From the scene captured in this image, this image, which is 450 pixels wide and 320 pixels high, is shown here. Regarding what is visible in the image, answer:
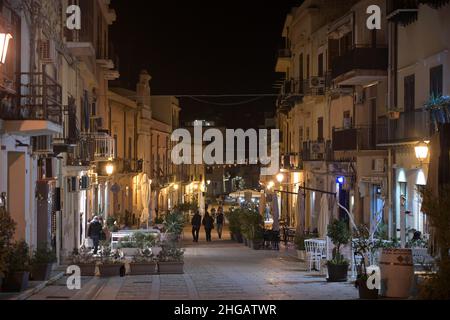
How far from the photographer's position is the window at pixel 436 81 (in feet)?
81.5

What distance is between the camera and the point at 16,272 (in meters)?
18.0

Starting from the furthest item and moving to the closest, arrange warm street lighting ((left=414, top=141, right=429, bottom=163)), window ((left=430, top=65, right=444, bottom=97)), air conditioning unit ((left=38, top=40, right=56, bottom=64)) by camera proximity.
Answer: window ((left=430, top=65, right=444, bottom=97))
air conditioning unit ((left=38, top=40, right=56, bottom=64))
warm street lighting ((left=414, top=141, right=429, bottom=163))

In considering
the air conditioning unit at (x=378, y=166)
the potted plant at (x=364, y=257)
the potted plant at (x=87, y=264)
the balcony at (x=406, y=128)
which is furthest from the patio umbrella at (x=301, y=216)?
the potted plant at (x=364, y=257)

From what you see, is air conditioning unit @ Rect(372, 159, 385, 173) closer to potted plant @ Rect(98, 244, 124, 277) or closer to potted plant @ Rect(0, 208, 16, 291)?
potted plant @ Rect(98, 244, 124, 277)

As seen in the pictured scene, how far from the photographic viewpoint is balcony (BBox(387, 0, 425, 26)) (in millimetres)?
27078

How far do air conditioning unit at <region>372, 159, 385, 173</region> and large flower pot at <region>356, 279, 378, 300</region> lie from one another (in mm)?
14619

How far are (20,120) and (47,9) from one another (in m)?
6.60

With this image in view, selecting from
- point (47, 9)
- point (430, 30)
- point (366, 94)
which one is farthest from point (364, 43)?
point (47, 9)

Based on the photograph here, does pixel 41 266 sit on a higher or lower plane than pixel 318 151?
lower

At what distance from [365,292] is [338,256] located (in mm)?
4225

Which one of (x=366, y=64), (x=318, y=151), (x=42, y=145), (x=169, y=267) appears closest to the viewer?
(x=169, y=267)

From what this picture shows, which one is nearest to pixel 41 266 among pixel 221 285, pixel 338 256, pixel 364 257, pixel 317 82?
pixel 221 285

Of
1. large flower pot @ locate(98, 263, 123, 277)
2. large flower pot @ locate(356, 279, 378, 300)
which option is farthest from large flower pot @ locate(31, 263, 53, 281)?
large flower pot @ locate(356, 279, 378, 300)

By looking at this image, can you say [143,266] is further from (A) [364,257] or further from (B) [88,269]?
(A) [364,257]
